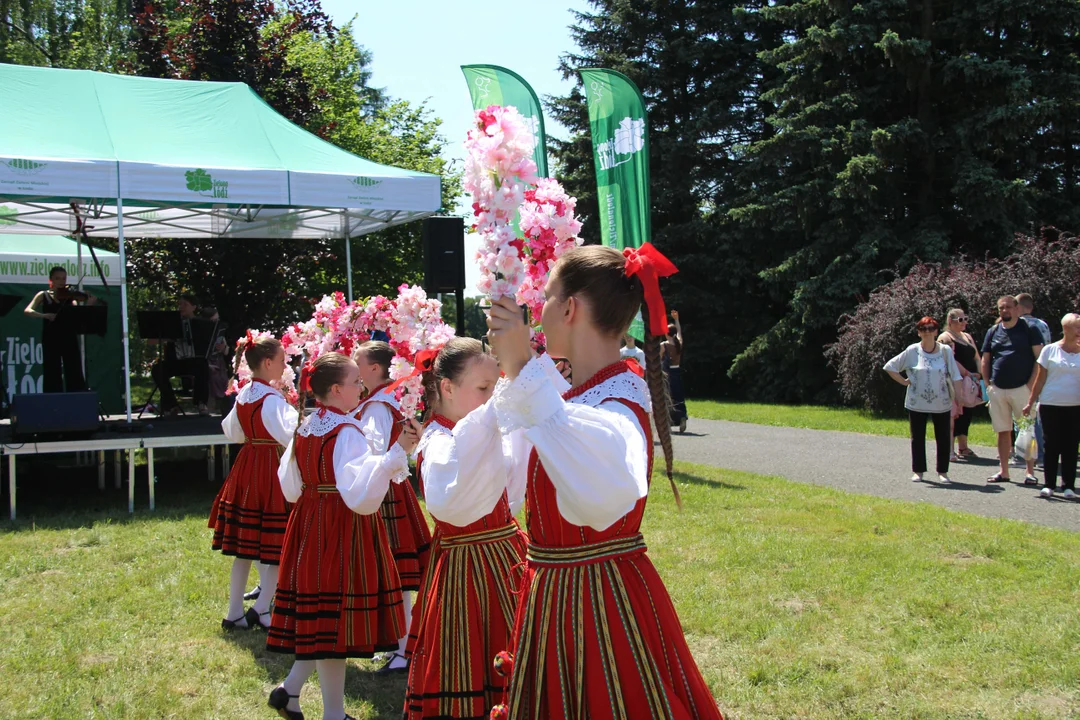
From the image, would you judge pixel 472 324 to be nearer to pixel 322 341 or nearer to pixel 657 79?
pixel 657 79

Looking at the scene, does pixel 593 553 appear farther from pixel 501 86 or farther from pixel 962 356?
pixel 501 86

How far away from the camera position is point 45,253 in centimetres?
1424

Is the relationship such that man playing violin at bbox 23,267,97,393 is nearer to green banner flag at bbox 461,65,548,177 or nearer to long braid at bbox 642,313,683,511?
green banner flag at bbox 461,65,548,177

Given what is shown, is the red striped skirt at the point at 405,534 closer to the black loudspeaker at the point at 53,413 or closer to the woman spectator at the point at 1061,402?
the black loudspeaker at the point at 53,413

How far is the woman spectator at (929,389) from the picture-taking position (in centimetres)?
909

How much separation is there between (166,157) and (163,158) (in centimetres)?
5

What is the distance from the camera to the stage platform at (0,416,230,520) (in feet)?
28.0

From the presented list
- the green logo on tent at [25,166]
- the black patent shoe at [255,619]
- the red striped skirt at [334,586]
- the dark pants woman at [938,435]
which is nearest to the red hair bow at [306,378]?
the red striped skirt at [334,586]

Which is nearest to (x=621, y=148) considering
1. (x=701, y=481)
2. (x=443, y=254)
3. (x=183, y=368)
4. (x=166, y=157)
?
(x=701, y=481)

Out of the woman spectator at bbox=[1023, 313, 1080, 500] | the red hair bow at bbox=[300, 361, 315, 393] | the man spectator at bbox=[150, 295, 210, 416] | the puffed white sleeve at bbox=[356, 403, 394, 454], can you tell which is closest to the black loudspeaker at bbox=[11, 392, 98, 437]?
the man spectator at bbox=[150, 295, 210, 416]

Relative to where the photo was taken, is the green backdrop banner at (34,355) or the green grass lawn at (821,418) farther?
the green grass lawn at (821,418)

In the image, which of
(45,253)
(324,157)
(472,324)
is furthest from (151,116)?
(472,324)

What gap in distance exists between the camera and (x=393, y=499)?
4801 millimetres

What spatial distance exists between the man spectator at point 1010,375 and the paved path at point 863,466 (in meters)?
0.34
